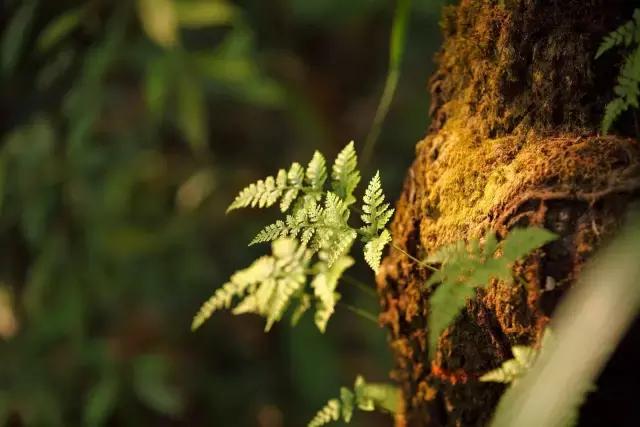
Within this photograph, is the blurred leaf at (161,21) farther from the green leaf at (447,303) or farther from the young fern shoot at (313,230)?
the green leaf at (447,303)

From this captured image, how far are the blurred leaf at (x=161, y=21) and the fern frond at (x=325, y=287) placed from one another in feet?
7.01

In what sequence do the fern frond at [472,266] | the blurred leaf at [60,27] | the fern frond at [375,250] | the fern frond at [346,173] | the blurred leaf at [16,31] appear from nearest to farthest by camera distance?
the fern frond at [472,266], the fern frond at [375,250], the fern frond at [346,173], the blurred leaf at [60,27], the blurred leaf at [16,31]

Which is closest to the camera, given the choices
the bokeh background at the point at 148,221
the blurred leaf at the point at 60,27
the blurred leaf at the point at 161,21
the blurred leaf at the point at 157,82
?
the blurred leaf at the point at 60,27

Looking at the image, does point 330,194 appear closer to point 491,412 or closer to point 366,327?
point 491,412

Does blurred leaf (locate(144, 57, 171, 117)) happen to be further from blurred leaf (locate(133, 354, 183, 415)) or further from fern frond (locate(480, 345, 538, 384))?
fern frond (locate(480, 345, 538, 384))

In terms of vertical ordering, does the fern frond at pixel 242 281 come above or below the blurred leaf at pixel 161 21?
below

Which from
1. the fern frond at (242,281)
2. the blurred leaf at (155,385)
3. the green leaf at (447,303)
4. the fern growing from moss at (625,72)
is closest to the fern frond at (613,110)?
the fern growing from moss at (625,72)

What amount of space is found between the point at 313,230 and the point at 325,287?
0.57 feet

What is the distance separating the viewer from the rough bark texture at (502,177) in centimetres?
102

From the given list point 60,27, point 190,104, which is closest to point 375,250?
point 60,27

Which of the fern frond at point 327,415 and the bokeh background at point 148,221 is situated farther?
the bokeh background at point 148,221

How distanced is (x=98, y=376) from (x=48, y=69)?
1.41 meters

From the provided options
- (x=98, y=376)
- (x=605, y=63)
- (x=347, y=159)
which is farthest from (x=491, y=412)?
(x=98, y=376)

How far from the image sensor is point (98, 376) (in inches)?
139
